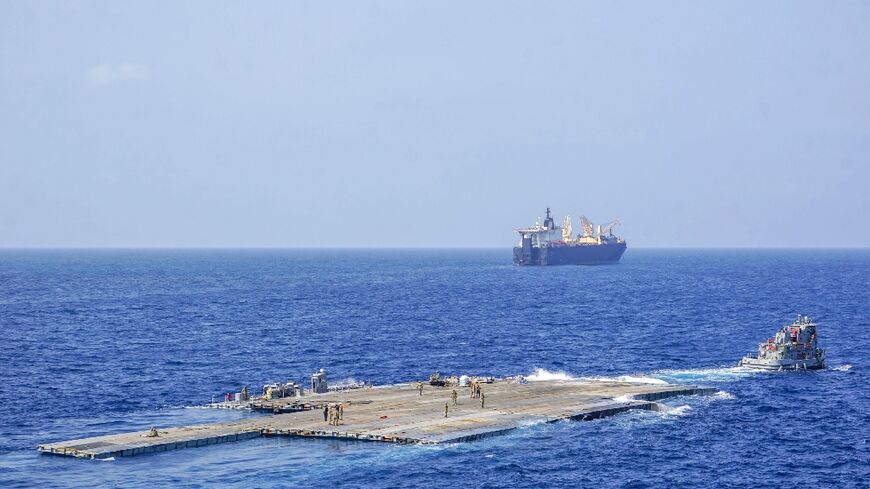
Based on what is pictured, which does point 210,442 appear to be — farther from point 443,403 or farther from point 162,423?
point 443,403

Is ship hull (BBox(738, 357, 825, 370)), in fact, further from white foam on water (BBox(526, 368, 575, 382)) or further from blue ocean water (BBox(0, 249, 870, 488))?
white foam on water (BBox(526, 368, 575, 382))

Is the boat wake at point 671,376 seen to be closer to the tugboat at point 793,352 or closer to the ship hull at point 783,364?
the ship hull at point 783,364

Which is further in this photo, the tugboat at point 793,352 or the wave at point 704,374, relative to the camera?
the tugboat at point 793,352

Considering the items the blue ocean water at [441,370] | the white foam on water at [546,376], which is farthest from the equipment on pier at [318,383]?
the white foam on water at [546,376]

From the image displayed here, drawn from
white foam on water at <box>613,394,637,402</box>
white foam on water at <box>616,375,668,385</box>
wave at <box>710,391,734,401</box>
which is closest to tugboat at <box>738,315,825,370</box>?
white foam on water at <box>616,375,668,385</box>

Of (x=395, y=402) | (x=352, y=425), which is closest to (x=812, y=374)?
(x=395, y=402)

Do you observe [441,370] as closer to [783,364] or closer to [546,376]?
[546,376]
